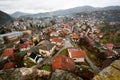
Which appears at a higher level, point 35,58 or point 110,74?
point 110,74

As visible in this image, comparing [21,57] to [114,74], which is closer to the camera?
[114,74]

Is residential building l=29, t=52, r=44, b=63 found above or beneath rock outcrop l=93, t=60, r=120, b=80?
beneath

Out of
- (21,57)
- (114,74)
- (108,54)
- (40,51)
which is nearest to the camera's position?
(114,74)

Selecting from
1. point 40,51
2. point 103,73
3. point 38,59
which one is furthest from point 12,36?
point 103,73

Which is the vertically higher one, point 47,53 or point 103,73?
point 103,73

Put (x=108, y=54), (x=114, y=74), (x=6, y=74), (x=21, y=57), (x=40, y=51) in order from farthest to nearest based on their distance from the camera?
1. (x=108, y=54)
2. (x=40, y=51)
3. (x=21, y=57)
4. (x=6, y=74)
5. (x=114, y=74)

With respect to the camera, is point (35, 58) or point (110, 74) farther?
point (35, 58)

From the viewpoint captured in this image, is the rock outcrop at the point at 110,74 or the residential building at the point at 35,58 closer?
the rock outcrop at the point at 110,74

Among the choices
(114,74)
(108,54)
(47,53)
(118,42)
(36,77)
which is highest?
(114,74)

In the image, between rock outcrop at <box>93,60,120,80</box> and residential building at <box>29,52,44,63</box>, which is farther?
residential building at <box>29,52,44,63</box>

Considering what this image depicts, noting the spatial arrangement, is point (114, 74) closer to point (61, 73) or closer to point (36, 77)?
point (61, 73)

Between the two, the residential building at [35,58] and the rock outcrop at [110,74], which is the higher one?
the rock outcrop at [110,74]
